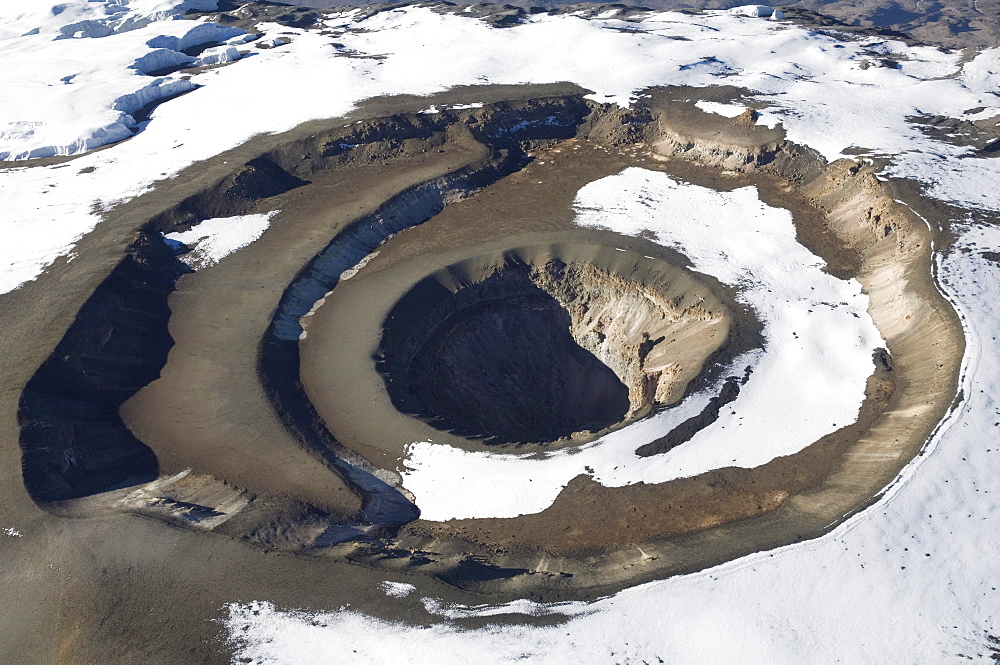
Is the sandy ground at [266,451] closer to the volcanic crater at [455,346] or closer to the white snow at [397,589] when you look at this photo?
the volcanic crater at [455,346]

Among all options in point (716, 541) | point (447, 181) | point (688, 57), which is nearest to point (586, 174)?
point (447, 181)

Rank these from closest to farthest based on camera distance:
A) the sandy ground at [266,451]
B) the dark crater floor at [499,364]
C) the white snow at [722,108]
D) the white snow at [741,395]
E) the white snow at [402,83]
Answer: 1. the sandy ground at [266,451]
2. the white snow at [741,395]
3. the dark crater floor at [499,364]
4. the white snow at [402,83]
5. the white snow at [722,108]

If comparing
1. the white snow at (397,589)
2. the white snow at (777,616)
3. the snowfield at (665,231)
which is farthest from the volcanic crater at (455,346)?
the snowfield at (665,231)

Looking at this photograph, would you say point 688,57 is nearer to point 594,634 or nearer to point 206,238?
point 206,238

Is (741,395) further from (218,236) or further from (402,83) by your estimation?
(402,83)

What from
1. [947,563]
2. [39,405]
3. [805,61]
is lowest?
[947,563]

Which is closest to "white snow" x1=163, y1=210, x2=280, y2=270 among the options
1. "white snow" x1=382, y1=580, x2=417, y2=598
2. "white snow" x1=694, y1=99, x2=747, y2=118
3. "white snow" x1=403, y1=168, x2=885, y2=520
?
"white snow" x1=403, y1=168, x2=885, y2=520

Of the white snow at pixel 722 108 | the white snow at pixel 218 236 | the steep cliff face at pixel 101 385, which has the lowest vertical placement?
the steep cliff face at pixel 101 385

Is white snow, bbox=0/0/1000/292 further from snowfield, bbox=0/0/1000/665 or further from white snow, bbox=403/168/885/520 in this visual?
white snow, bbox=403/168/885/520
